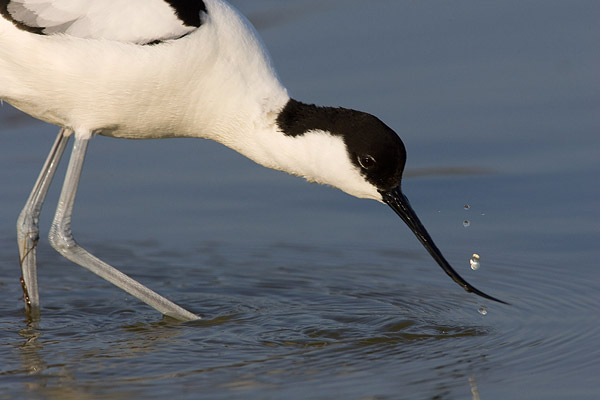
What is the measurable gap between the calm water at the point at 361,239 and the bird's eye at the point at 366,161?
711mm

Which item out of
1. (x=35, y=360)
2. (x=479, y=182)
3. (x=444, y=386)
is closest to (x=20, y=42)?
(x=35, y=360)

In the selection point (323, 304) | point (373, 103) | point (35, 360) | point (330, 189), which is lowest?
point (35, 360)

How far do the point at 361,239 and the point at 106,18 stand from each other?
6.68 ft

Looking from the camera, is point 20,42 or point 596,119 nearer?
point 20,42

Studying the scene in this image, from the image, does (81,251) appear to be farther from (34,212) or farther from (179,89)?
(179,89)

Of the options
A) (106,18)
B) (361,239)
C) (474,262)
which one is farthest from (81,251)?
(474,262)

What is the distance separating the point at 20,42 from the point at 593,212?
128 inches

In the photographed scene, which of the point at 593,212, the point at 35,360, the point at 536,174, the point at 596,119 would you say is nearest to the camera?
the point at 35,360

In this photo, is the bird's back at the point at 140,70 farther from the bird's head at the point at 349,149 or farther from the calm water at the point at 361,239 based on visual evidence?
the calm water at the point at 361,239

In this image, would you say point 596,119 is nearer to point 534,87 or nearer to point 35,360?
point 534,87

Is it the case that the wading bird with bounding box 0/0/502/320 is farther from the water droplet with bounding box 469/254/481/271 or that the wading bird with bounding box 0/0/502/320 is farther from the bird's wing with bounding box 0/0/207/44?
the water droplet with bounding box 469/254/481/271

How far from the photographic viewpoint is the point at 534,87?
8.97m

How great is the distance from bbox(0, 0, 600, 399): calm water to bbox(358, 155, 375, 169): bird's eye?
711 millimetres

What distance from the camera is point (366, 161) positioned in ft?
19.4
